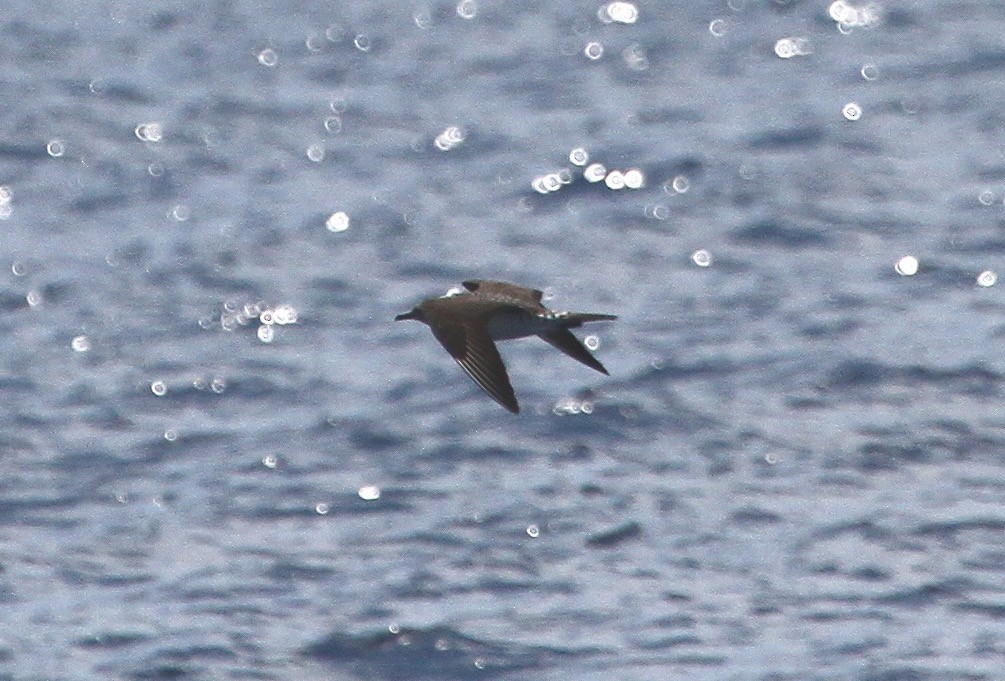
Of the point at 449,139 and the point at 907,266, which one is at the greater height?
the point at 449,139

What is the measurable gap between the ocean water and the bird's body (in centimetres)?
433

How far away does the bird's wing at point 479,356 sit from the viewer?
482 inches

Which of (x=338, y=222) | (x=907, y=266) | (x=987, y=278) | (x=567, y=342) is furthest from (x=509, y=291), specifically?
(x=338, y=222)

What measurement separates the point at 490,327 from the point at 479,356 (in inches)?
16.5

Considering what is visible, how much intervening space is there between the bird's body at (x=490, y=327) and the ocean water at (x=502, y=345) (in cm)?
433

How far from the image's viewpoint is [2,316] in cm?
2389

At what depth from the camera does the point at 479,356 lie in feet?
40.9

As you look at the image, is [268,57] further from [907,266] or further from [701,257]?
[907,266]

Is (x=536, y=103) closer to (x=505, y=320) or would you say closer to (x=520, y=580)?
(x=520, y=580)

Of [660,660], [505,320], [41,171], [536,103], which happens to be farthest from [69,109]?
[505,320]

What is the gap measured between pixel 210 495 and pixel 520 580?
3585 millimetres

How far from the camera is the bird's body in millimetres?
12398

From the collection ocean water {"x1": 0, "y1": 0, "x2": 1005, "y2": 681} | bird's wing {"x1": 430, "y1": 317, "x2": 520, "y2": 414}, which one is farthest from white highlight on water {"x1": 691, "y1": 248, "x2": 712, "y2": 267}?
bird's wing {"x1": 430, "y1": 317, "x2": 520, "y2": 414}

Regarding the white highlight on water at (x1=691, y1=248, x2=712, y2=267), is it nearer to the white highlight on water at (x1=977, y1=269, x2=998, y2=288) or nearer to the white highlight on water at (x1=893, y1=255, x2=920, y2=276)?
the white highlight on water at (x1=893, y1=255, x2=920, y2=276)
